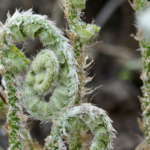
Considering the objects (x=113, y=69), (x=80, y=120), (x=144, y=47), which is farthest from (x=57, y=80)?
(x=113, y=69)

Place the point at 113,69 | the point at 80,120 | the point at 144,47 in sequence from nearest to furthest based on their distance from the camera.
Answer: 1. the point at 80,120
2. the point at 144,47
3. the point at 113,69

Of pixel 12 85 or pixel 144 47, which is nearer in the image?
pixel 12 85

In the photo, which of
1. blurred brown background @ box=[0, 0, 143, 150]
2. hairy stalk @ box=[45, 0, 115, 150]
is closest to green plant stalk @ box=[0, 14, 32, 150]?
hairy stalk @ box=[45, 0, 115, 150]

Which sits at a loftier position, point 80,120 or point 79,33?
point 79,33

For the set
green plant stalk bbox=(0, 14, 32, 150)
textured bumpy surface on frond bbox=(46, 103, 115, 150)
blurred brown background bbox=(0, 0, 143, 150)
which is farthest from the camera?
blurred brown background bbox=(0, 0, 143, 150)

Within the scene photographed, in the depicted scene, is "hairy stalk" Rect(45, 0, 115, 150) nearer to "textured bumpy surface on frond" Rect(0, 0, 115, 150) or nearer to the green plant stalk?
"textured bumpy surface on frond" Rect(0, 0, 115, 150)

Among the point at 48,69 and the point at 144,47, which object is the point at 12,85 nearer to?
the point at 48,69

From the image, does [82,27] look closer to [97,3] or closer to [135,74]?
[135,74]

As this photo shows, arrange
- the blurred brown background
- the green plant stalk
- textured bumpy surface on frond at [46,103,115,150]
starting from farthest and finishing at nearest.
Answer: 1. the blurred brown background
2. the green plant stalk
3. textured bumpy surface on frond at [46,103,115,150]

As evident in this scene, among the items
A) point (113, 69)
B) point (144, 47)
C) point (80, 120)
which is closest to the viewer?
point (80, 120)
